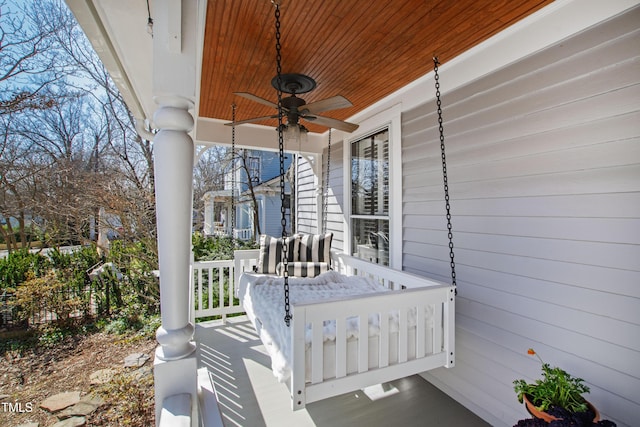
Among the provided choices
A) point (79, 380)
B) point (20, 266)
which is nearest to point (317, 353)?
point (79, 380)

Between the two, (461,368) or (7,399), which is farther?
(7,399)

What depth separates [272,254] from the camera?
3779 millimetres

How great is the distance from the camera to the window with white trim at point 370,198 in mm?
3492

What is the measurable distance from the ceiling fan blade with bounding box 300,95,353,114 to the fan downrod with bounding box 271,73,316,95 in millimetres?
251

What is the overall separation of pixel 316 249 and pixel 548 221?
2.48m

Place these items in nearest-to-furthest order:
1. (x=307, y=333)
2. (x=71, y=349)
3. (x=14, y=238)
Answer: (x=307, y=333), (x=71, y=349), (x=14, y=238)

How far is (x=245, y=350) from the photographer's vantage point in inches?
131

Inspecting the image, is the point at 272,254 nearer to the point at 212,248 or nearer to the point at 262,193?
the point at 212,248

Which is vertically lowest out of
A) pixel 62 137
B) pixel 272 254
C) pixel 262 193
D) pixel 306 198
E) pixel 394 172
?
pixel 272 254

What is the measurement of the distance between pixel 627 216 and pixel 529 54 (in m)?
1.20

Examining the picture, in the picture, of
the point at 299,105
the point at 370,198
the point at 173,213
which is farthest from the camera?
the point at 370,198

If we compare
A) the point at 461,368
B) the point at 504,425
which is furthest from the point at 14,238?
the point at 504,425

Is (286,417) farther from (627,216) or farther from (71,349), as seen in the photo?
(71,349)

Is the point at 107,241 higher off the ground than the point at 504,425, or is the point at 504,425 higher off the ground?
the point at 107,241
